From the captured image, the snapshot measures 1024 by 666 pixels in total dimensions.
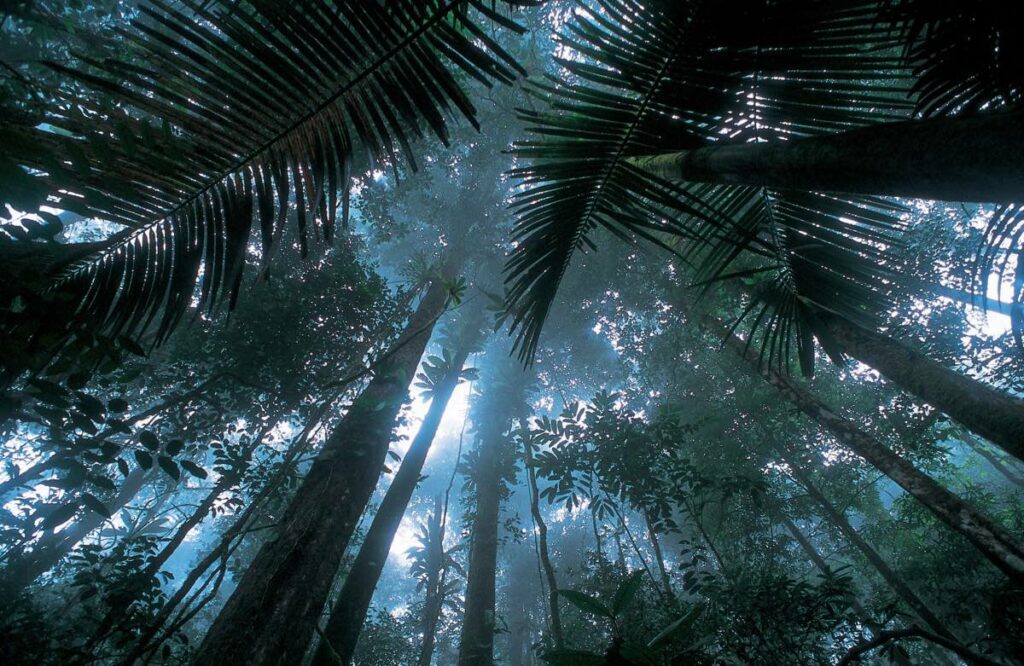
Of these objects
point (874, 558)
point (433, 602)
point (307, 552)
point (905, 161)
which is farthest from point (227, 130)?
point (874, 558)

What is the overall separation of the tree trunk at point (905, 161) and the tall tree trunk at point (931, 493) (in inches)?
40.2

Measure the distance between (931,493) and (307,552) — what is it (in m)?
5.05

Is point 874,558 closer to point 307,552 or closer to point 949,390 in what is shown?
point 949,390

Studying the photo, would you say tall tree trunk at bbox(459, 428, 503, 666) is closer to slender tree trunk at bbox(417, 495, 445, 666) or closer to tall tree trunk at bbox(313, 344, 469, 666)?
slender tree trunk at bbox(417, 495, 445, 666)

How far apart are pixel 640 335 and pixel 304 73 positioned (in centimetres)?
1111

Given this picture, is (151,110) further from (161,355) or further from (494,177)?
(494,177)

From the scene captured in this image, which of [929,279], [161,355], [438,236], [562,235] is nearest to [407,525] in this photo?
[438,236]

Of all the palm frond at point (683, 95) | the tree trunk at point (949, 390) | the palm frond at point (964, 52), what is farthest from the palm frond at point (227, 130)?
the tree trunk at point (949, 390)

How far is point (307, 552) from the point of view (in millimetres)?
3225

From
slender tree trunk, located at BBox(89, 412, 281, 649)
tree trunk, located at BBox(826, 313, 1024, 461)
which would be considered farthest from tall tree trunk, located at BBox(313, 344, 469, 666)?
tree trunk, located at BBox(826, 313, 1024, 461)

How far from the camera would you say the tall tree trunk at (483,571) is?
6.44 meters

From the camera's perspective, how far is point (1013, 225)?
1095mm

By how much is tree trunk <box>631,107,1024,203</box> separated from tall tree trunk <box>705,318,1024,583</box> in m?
1.02

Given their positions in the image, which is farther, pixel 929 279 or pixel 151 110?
pixel 929 279
